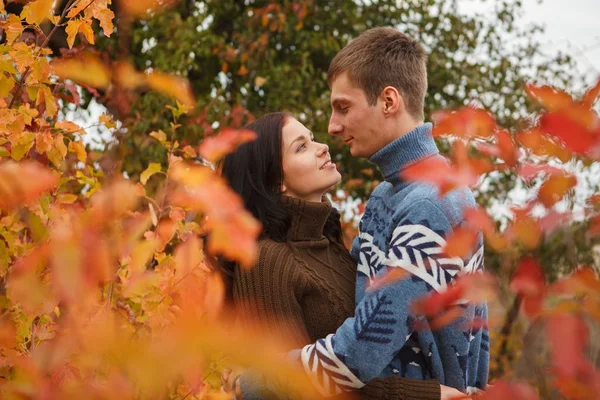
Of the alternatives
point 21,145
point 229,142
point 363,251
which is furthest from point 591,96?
point 21,145

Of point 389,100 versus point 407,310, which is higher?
point 389,100

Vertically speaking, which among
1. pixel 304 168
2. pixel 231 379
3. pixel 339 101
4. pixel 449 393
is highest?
pixel 339 101

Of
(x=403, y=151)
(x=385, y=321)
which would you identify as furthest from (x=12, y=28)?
(x=385, y=321)

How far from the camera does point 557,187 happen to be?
103cm

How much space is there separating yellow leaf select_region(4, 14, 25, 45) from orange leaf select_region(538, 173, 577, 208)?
143cm

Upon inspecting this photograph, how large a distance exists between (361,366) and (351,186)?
16.4ft

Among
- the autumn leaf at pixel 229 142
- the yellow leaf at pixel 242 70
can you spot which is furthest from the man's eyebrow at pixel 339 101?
the yellow leaf at pixel 242 70

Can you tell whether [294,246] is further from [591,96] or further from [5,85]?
[591,96]

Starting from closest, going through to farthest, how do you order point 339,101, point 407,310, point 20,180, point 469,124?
1. point 469,124
2. point 20,180
3. point 407,310
4. point 339,101

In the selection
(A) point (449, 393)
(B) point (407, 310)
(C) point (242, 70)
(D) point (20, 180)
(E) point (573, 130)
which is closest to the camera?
(E) point (573, 130)

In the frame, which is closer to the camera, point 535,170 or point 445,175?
point 535,170

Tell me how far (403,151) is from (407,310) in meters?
0.51

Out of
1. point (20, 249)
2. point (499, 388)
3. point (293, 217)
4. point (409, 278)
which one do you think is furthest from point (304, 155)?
point (499, 388)

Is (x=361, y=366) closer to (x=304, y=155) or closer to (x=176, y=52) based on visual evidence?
(x=304, y=155)
